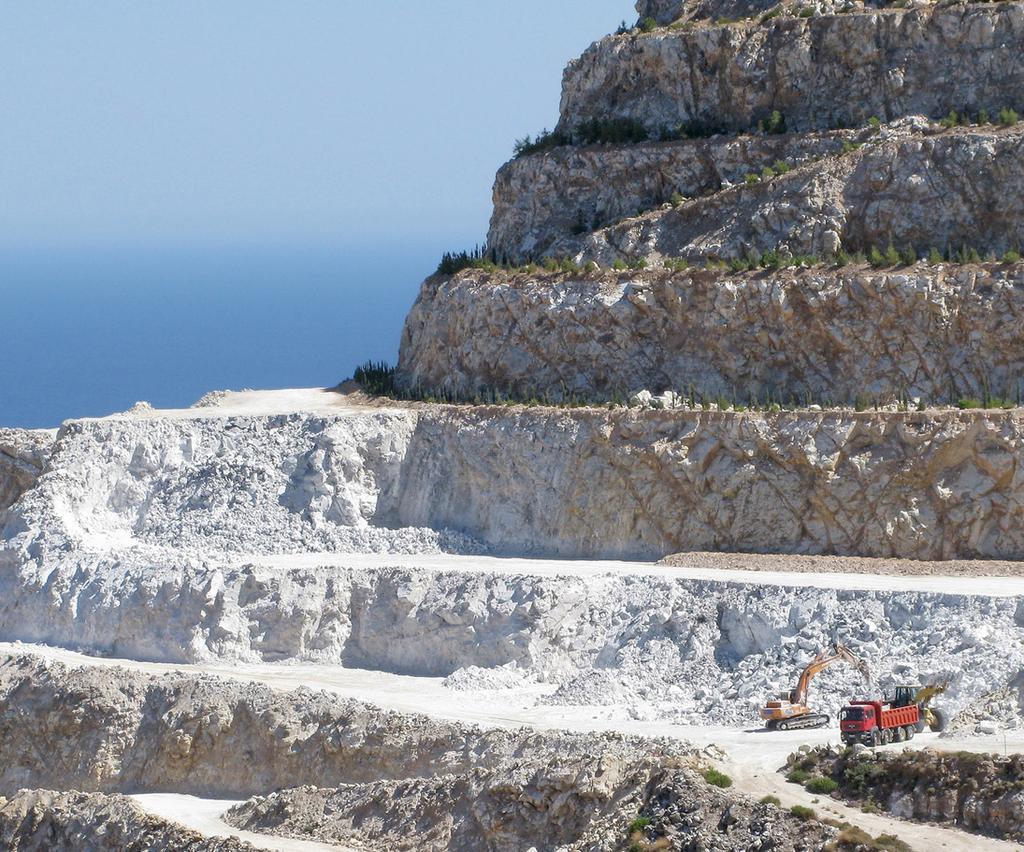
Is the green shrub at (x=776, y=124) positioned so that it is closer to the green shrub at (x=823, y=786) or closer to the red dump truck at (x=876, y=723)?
the red dump truck at (x=876, y=723)

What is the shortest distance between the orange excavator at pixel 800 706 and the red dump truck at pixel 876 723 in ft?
4.03

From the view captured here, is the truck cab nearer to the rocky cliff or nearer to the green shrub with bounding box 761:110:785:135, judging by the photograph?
the rocky cliff

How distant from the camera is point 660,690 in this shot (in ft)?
137

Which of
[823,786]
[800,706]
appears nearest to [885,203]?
[800,706]

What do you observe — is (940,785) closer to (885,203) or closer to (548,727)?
(548,727)

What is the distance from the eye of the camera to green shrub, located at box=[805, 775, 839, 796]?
34.7m

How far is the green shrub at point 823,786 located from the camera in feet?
114

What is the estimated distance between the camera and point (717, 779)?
35219 millimetres

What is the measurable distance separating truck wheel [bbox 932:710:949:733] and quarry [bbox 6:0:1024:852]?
0.16 feet

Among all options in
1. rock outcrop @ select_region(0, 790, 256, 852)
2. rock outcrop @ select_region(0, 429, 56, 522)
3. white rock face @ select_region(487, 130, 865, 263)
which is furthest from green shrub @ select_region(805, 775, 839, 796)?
rock outcrop @ select_region(0, 429, 56, 522)

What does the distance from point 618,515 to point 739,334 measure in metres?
4.64

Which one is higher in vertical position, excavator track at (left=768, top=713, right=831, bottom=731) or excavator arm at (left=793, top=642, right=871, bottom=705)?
excavator arm at (left=793, top=642, right=871, bottom=705)

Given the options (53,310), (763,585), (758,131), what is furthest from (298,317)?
(763,585)

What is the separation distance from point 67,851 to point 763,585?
43.1 ft
